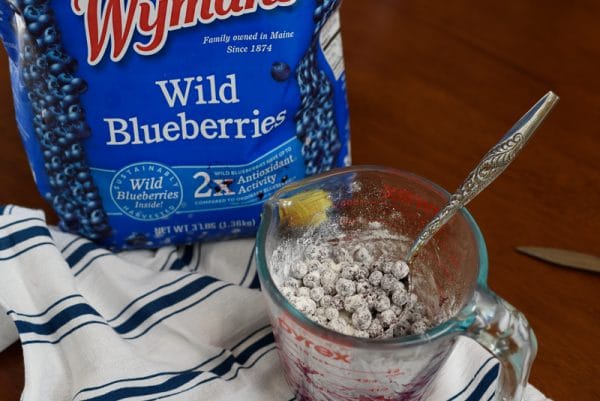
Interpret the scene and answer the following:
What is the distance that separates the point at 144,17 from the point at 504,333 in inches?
16.3

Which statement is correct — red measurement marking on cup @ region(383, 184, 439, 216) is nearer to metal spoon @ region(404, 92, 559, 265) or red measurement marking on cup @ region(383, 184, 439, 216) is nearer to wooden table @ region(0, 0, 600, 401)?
metal spoon @ region(404, 92, 559, 265)

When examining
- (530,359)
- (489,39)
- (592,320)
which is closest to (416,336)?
(530,359)

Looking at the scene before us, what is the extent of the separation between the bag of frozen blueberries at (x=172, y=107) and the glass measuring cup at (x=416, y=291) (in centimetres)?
11

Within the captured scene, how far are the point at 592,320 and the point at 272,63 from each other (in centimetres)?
39

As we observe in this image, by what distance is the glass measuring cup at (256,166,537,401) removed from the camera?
59cm

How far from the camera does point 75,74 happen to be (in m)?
0.74

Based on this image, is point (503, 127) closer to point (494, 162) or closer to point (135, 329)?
point (494, 162)

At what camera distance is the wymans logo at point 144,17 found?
71cm

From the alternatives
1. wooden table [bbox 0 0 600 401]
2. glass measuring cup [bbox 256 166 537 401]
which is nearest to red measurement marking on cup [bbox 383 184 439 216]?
glass measuring cup [bbox 256 166 537 401]

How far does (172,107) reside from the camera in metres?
0.77

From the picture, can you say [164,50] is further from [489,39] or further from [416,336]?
[489,39]

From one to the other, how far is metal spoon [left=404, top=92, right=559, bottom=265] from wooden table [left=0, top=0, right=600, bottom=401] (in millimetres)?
143

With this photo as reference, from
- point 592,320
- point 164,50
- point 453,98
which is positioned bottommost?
point 592,320

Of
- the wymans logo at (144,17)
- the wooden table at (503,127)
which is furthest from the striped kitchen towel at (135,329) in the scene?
the wymans logo at (144,17)
